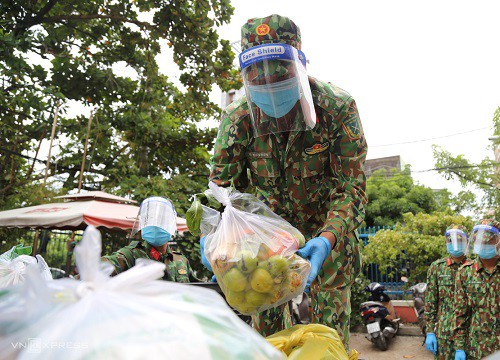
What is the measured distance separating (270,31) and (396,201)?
17302mm

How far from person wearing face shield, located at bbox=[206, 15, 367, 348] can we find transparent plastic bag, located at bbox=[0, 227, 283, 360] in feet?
3.53

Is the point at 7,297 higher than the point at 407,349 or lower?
higher

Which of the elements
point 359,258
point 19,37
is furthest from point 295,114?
point 19,37

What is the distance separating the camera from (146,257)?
396 centimetres

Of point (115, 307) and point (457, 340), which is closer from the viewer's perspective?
point (115, 307)

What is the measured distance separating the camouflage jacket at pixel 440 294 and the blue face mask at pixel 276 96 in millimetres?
4751

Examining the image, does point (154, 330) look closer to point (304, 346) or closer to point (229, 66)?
point (304, 346)

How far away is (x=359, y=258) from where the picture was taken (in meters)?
2.15

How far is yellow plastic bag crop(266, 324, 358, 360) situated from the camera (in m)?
1.29

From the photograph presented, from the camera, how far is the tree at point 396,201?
17.7m

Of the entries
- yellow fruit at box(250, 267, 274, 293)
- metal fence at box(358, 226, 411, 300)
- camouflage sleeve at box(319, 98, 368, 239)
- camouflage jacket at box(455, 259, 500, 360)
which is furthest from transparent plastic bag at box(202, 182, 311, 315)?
metal fence at box(358, 226, 411, 300)

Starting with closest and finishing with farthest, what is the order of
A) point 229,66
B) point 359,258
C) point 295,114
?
point 295,114, point 359,258, point 229,66

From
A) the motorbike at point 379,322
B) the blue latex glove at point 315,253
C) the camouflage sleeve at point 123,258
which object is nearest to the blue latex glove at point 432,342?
the motorbike at point 379,322

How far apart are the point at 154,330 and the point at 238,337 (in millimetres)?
159
